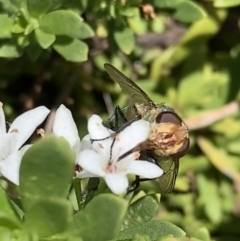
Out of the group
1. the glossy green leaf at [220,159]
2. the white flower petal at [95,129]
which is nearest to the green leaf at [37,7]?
the white flower petal at [95,129]

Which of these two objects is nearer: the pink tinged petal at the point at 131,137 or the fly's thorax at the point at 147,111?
the pink tinged petal at the point at 131,137

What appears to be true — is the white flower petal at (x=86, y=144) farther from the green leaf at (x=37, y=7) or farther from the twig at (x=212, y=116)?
the twig at (x=212, y=116)

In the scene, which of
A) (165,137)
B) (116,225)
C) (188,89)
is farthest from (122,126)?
(188,89)

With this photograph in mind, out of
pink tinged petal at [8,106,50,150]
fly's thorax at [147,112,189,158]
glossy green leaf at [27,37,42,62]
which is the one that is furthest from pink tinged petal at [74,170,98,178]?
glossy green leaf at [27,37,42,62]

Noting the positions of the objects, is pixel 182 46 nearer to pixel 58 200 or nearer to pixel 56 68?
pixel 56 68

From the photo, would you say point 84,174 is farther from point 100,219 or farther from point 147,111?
point 147,111

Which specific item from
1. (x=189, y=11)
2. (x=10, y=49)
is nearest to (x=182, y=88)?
(x=189, y=11)

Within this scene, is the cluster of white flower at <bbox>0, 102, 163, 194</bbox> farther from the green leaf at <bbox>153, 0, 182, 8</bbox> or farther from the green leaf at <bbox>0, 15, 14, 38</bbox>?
the green leaf at <bbox>153, 0, 182, 8</bbox>
